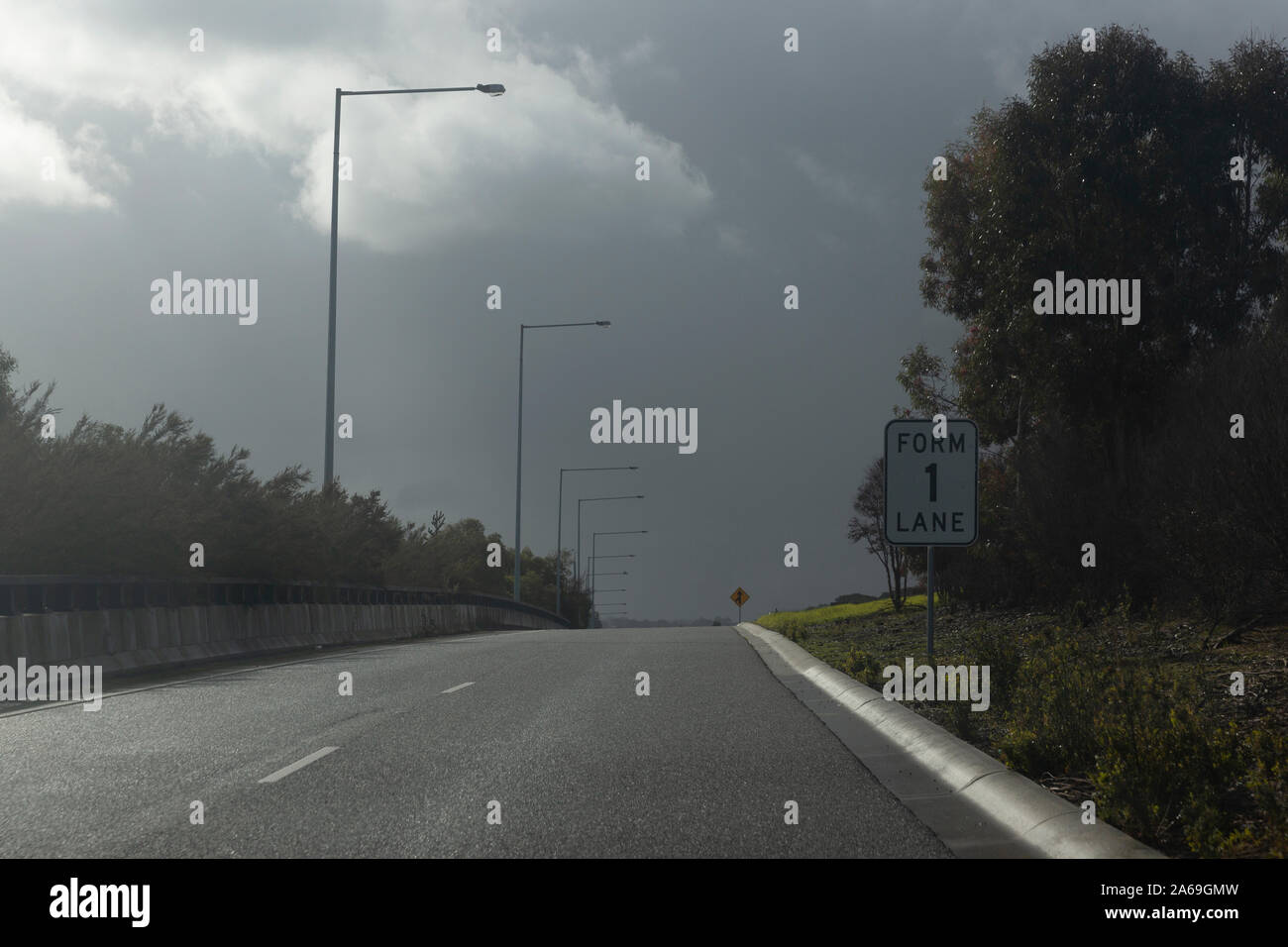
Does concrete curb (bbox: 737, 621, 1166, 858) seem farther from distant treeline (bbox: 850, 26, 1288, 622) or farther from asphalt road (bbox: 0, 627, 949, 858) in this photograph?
distant treeline (bbox: 850, 26, 1288, 622)

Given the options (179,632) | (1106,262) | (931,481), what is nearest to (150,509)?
(179,632)

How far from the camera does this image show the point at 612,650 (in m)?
24.5

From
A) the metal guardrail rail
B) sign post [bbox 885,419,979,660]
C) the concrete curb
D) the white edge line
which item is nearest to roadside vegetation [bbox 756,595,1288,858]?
the concrete curb

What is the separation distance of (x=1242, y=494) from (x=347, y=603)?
22.5 m

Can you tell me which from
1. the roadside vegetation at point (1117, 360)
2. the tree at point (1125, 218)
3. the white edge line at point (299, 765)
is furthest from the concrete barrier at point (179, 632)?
the tree at point (1125, 218)

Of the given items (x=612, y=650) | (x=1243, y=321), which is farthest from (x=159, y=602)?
(x=1243, y=321)

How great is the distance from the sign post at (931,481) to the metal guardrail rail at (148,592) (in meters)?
10.7

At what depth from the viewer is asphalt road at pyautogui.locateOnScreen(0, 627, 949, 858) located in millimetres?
7383

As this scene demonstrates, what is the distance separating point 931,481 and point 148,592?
1259 centimetres

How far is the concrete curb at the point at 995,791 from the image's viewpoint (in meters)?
6.83

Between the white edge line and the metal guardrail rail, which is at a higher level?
the metal guardrail rail

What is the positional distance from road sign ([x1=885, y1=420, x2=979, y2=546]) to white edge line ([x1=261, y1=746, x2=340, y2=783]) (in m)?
6.60

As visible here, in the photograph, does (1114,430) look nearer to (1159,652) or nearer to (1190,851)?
(1159,652)

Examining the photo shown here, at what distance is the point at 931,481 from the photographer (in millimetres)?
14734
